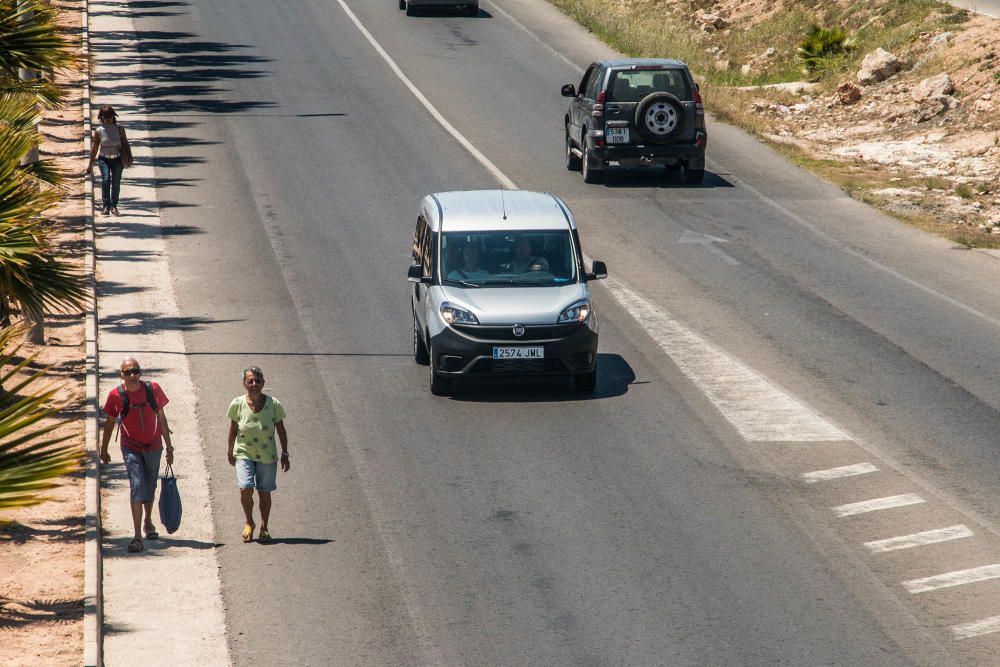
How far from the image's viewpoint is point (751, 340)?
18172mm

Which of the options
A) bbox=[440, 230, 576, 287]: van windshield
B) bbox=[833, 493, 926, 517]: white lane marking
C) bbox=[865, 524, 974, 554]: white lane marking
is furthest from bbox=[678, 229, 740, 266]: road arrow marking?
bbox=[865, 524, 974, 554]: white lane marking

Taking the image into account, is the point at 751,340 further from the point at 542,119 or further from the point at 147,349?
the point at 542,119

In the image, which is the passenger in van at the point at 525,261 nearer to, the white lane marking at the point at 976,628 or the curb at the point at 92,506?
the curb at the point at 92,506

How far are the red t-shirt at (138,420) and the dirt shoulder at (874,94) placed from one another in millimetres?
16843

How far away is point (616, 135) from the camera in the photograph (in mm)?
26984

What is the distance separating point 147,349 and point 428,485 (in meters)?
5.89

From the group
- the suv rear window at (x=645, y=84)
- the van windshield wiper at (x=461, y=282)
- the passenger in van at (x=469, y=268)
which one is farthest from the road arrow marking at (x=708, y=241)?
the van windshield wiper at (x=461, y=282)

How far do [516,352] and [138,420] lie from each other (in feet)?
16.2

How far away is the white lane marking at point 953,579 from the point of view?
11016mm

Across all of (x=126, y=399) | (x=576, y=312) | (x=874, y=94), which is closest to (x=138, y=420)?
(x=126, y=399)

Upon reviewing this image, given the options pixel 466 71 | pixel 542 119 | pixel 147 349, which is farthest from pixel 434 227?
pixel 466 71

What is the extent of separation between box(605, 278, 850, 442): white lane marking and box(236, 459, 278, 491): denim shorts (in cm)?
517

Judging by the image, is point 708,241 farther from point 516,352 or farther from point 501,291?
point 516,352

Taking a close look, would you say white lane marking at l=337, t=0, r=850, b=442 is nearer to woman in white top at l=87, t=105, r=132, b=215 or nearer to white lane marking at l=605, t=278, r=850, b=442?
white lane marking at l=605, t=278, r=850, b=442
